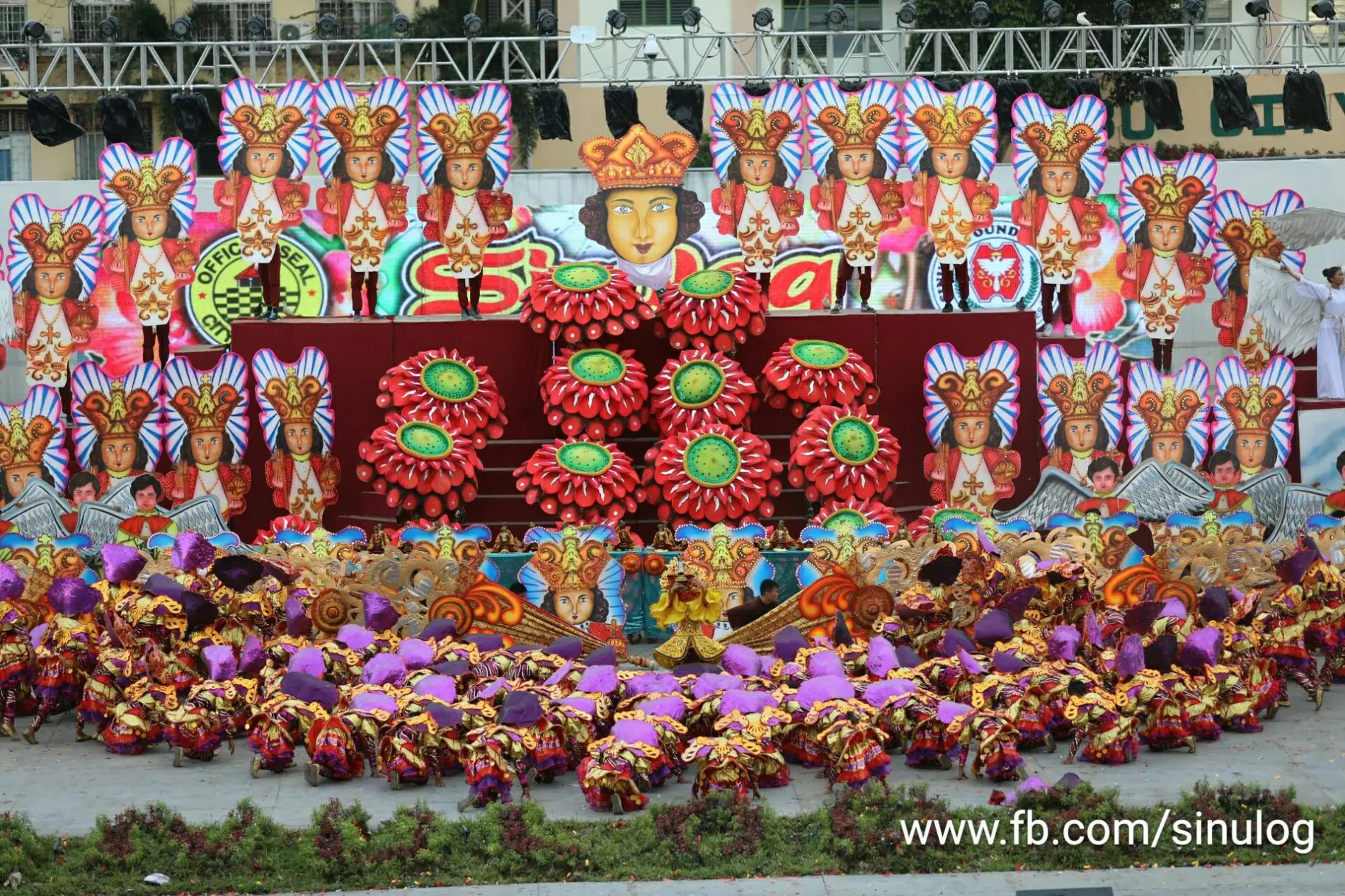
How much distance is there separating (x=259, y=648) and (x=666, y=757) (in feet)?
8.20

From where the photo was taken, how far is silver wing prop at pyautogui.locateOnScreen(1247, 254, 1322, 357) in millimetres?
16625

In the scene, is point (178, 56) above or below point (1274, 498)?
above

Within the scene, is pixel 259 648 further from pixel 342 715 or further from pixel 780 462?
pixel 780 462

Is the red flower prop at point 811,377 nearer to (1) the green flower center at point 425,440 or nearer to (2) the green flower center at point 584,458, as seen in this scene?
(2) the green flower center at point 584,458

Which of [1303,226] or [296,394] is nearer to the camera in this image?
[296,394]

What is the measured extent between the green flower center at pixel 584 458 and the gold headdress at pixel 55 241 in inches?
168

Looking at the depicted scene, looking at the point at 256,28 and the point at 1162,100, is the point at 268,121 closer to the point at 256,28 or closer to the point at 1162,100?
the point at 256,28

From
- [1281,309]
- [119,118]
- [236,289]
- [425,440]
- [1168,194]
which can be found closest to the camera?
[425,440]

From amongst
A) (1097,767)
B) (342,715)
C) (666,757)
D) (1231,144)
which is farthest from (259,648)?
(1231,144)

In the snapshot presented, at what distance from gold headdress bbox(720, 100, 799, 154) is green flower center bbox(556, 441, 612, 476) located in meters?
2.84

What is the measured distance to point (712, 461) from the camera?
14.0 metres

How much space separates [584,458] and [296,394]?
7.80ft

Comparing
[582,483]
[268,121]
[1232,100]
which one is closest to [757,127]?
[582,483]

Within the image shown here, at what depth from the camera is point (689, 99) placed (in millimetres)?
18172
